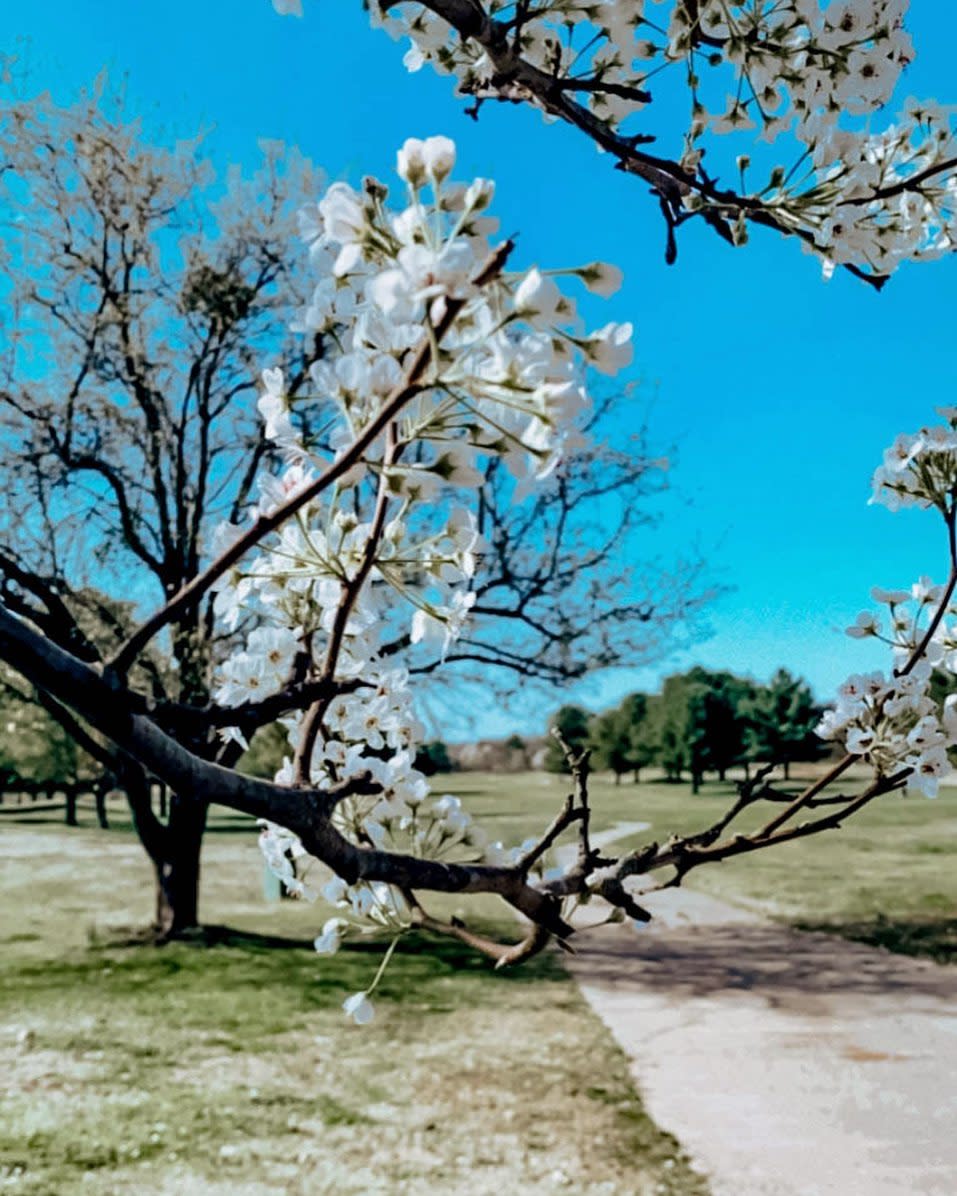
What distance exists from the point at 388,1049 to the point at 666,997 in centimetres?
300

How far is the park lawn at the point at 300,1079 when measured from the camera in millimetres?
5387

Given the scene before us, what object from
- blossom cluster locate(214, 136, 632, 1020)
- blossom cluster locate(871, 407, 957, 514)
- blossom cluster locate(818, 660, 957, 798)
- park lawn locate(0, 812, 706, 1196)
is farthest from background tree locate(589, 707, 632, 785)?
blossom cluster locate(214, 136, 632, 1020)

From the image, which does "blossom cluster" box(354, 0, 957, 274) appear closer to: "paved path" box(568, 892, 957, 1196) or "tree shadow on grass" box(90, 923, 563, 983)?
"paved path" box(568, 892, 957, 1196)

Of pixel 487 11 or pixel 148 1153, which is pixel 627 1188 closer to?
pixel 148 1153

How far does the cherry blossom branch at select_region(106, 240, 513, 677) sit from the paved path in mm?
4069

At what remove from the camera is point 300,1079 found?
7098 mm

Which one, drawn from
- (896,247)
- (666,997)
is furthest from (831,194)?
(666,997)

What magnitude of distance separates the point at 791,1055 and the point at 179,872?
7.53 metres

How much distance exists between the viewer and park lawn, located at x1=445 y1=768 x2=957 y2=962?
45.8 ft

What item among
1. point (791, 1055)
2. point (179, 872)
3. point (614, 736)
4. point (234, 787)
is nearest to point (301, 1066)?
point (791, 1055)

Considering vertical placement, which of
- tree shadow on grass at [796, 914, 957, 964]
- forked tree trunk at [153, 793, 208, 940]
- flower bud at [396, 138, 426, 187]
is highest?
flower bud at [396, 138, 426, 187]

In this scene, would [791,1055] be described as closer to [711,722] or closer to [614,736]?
[711,722]

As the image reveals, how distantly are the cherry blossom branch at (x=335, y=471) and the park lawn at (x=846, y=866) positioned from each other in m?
4.70

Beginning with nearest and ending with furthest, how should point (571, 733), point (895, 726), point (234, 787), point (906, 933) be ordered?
point (234, 787), point (895, 726), point (906, 933), point (571, 733)
